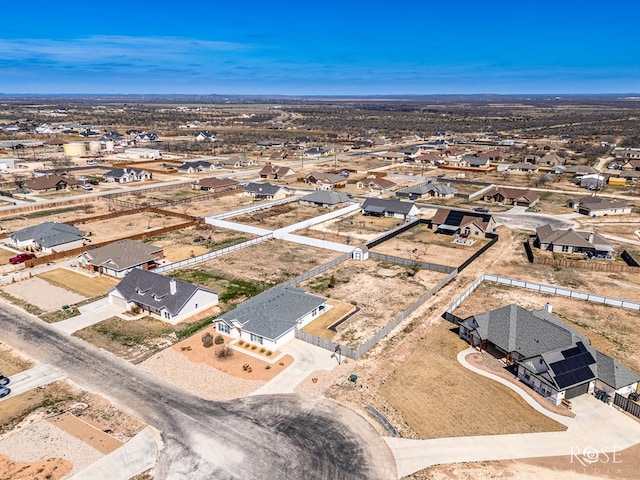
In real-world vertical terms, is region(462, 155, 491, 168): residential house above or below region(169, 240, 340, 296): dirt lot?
above

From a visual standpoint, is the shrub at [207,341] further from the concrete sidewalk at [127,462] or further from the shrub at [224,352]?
the concrete sidewalk at [127,462]

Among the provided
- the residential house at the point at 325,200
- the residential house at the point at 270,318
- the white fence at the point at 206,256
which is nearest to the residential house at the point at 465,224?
the residential house at the point at 325,200

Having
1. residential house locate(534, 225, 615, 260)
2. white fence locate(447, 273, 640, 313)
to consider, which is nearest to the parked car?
white fence locate(447, 273, 640, 313)

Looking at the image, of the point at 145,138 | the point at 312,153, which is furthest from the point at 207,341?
the point at 145,138

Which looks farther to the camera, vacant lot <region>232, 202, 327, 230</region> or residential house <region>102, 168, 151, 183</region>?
residential house <region>102, 168, 151, 183</region>

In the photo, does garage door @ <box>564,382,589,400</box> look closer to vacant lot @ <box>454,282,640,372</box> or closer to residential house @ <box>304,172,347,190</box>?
vacant lot @ <box>454,282,640,372</box>

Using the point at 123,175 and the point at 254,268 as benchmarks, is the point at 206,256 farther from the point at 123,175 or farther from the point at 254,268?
the point at 123,175

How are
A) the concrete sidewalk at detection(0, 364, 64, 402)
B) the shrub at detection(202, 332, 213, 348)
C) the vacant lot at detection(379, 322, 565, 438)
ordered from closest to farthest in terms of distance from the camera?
the vacant lot at detection(379, 322, 565, 438) → the concrete sidewalk at detection(0, 364, 64, 402) → the shrub at detection(202, 332, 213, 348)
